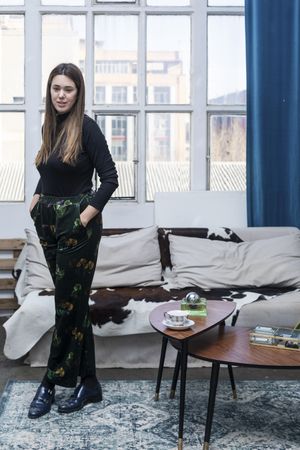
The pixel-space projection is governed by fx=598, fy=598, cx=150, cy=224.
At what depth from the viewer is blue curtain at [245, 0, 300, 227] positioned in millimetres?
3900

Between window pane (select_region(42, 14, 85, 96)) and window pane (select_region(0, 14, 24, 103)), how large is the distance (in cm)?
16

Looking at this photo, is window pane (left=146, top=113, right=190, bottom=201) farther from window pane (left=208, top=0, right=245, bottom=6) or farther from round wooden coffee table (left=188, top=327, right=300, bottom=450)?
round wooden coffee table (left=188, top=327, right=300, bottom=450)

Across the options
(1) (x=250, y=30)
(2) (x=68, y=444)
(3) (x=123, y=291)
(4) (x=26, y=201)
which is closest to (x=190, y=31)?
(1) (x=250, y=30)

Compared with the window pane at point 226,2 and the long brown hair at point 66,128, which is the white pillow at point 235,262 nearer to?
the long brown hair at point 66,128

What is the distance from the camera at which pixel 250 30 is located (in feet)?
12.8

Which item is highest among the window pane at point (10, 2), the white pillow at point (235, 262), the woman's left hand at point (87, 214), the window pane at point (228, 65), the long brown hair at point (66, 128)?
the window pane at point (10, 2)

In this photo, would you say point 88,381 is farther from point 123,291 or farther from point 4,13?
point 4,13

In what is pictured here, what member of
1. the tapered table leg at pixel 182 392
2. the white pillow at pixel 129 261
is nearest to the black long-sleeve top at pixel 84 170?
the tapered table leg at pixel 182 392

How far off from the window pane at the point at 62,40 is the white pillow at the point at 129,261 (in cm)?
126

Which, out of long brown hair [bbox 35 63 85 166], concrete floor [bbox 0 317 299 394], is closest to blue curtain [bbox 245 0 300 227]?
concrete floor [bbox 0 317 299 394]

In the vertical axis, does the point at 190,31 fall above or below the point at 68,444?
above

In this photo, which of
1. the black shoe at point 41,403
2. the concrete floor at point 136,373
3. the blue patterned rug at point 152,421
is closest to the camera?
the blue patterned rug at point 152,421

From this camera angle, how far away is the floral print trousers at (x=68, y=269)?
2273 mm

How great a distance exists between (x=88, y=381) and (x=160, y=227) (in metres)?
1.58
